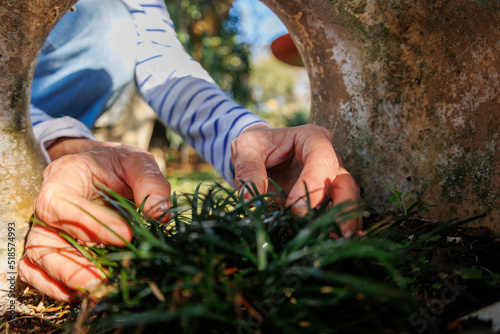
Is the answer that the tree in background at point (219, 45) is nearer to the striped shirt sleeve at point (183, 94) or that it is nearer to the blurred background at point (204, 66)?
the blurred background at point (204, 66)

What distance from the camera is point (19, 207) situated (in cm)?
88

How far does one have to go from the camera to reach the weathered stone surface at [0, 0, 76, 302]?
84 cm

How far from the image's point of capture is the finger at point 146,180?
2.30ft

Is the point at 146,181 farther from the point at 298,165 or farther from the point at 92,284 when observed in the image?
the point at 298,165

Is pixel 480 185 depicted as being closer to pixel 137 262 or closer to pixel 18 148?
pixel 137 262

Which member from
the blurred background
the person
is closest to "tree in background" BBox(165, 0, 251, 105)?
the blurred background

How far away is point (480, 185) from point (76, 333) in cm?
85

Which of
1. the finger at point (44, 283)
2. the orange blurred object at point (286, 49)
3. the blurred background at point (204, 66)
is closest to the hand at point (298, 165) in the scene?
the finger at point (44, 283)

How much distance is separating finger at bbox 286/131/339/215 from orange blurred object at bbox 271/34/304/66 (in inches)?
56.9

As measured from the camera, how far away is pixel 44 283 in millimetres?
727

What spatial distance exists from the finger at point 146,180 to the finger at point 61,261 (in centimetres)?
14

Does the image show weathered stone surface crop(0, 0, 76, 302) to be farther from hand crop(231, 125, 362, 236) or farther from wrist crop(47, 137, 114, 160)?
hand crop(231, 125, 362, 236)

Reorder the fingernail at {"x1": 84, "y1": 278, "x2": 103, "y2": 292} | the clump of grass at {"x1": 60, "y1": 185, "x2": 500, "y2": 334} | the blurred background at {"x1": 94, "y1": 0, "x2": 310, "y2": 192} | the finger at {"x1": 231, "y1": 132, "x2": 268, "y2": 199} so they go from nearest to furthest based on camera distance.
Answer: the clump of grass at {"x1": 60, "y1": 185, "x2": 500, "y2": 334}, the fingernail at {"x1": 84, "y1": 278, "x2": 103, "y2": 292}, the finger at {"x1": 231, "y1": 132, "x2": 268, "y2": 199}, the blurred background at {"x1": 94, "y1": 0, "x2": 310, "y2": 192}

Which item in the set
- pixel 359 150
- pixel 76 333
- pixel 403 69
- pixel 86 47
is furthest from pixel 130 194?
pixel 86 47
